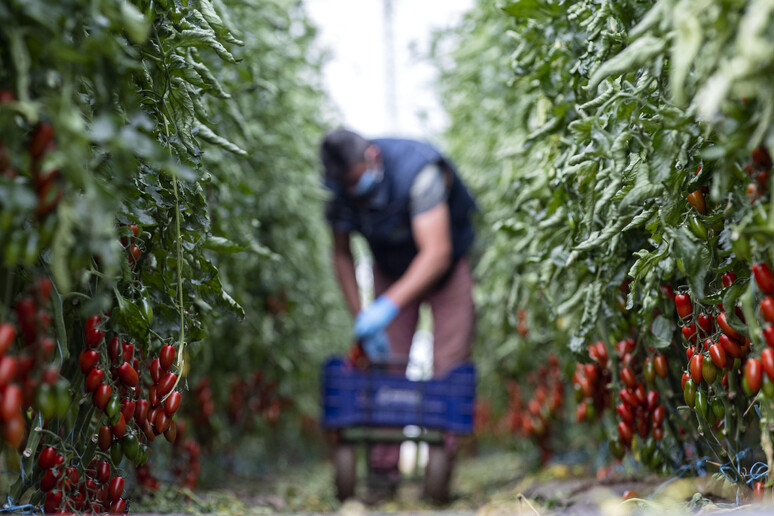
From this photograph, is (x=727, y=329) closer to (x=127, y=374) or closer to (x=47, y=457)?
(x=127, y=374)

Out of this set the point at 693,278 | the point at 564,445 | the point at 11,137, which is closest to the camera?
the point at 11,137

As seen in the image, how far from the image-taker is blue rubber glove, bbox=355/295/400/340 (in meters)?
3.14

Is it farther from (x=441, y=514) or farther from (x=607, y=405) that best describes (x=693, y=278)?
(x=441, y=514)

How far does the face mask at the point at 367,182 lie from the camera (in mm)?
3430

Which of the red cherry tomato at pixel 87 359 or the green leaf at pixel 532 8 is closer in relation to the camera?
the red cherry tomato at pixel 87 359

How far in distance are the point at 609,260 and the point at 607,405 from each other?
23.7 inches

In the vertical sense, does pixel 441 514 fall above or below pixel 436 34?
below

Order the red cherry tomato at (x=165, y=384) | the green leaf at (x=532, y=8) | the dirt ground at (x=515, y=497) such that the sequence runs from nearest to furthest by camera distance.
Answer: the red cherry tomato at (x=165, y=384) < the dirt ground at (x=515, y=497) < the green leaf at (x=532, y=8)

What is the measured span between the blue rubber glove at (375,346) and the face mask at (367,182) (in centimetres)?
69

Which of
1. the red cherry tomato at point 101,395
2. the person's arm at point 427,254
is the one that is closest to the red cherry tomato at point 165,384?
the red cherry tomato at point 101,395

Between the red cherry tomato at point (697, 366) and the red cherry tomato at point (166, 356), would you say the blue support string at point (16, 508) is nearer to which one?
the red cherry tomato at point (166, 356)

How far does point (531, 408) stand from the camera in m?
3.07

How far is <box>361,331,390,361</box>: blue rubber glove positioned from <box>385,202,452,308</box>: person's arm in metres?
0.20

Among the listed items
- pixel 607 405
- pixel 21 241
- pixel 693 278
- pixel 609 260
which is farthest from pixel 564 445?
pixel 21 241
